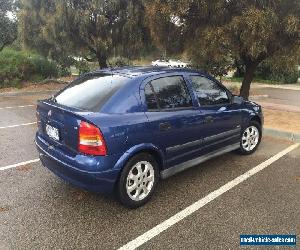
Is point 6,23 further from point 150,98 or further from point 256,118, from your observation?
point 150,98

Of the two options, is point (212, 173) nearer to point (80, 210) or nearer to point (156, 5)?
point (80, 210)

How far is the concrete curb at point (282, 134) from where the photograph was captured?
7.21 m

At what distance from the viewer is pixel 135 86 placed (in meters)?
4.11

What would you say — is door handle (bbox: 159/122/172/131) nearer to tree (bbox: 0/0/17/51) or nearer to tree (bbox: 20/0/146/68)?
tree (bbox: 20/0/146/68)

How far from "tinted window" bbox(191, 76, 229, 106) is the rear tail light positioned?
174 centimetres

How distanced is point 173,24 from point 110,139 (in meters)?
6.59

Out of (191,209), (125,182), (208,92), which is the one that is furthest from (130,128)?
(208,92)

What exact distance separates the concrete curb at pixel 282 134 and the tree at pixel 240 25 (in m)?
1.99

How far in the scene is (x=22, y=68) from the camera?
1598 cm

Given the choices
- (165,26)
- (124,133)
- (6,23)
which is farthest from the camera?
(6,23)

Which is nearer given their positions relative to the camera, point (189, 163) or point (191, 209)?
point (191, 209)

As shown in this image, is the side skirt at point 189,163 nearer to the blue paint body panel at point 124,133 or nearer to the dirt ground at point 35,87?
the blue paint body panel at point 124,133

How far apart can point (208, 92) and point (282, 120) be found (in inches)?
185

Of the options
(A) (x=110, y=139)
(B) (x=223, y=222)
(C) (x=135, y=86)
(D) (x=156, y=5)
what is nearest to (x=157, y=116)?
(C) (x=135, y=86)
